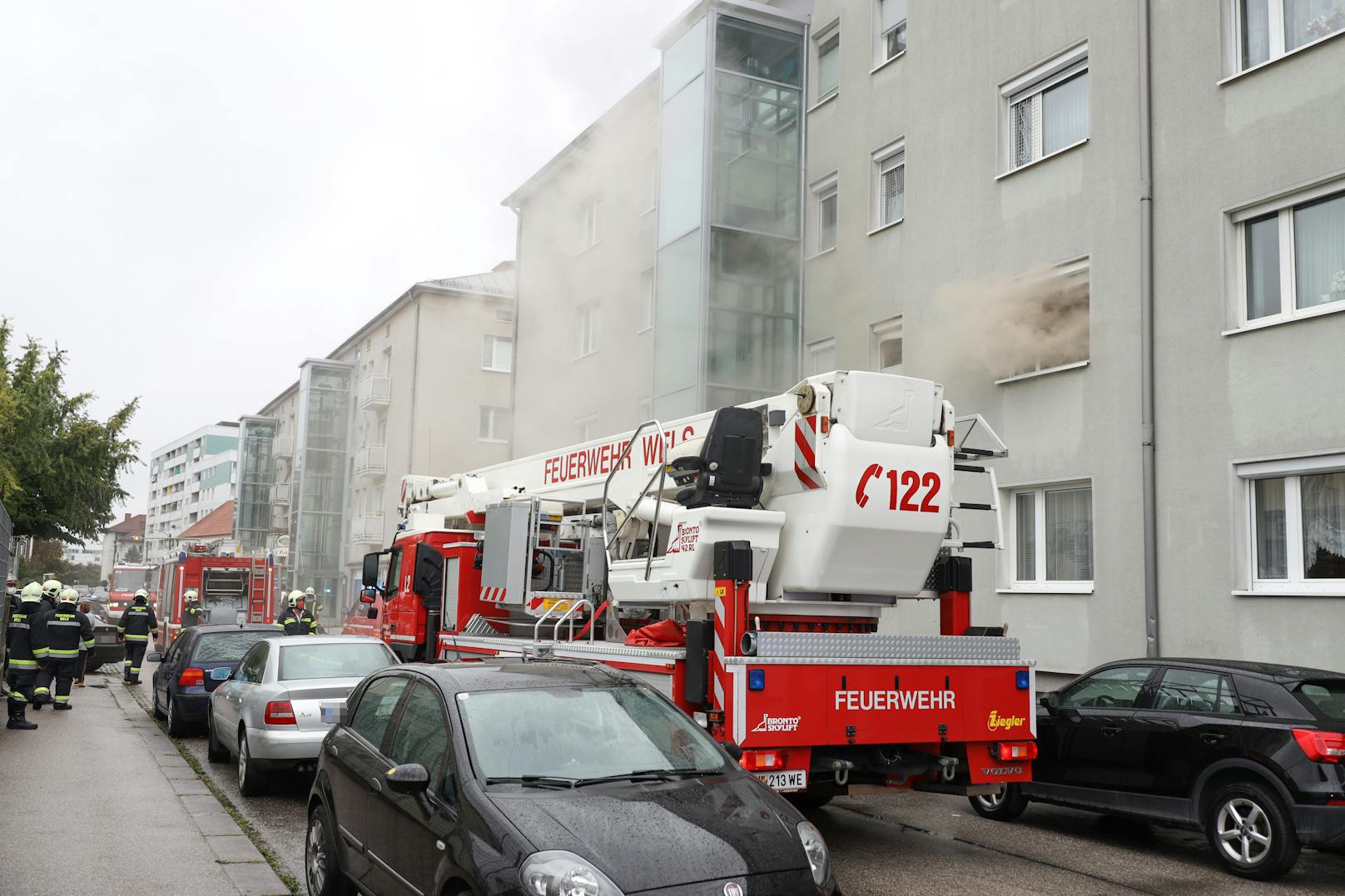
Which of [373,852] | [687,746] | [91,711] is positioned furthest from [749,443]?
[91,711]

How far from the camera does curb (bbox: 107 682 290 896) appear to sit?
659 centimetres

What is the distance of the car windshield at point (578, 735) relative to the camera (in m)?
4.99

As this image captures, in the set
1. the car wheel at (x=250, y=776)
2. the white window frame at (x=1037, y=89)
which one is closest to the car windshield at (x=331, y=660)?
the car wheel at (x=250, y=776)

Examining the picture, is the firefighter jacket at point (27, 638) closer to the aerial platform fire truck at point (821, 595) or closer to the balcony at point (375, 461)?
the aerial platform fire truck at point (821, 595)

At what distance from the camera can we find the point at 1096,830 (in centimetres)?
888

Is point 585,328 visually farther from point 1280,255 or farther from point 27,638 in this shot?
point 1280,255

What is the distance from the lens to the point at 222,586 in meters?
28.5

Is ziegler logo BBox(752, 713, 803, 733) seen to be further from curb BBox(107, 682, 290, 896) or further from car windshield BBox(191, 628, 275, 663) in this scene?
car windshield BBox(191, 628, 275, 663)

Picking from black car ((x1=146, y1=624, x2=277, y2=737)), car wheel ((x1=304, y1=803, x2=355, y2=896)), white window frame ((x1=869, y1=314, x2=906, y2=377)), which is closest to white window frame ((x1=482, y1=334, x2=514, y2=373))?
white window frame ((x1=869, y1=314, x2=906, y2=377))

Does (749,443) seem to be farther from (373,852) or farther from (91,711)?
(91,711)

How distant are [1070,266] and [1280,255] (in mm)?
2538

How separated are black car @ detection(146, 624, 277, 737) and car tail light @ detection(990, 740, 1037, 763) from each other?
804 centimetres

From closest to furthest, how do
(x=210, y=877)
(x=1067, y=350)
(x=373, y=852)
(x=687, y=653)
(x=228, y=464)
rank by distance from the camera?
(x=373, y=852) < (x=210, y=877) < (x=687, y=653) < (x=1067, y=350) < (x=228, y=464)

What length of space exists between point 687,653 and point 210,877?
120 inches
